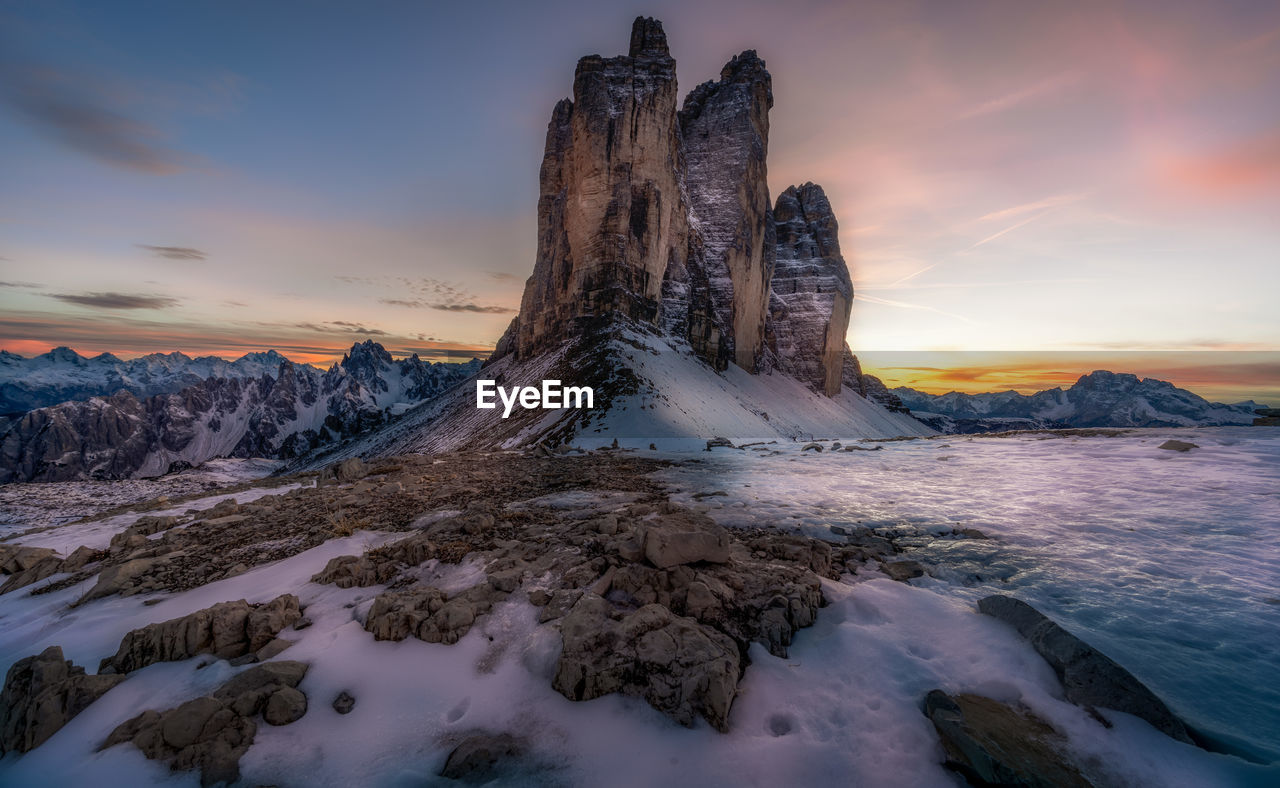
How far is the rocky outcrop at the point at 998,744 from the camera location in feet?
8.91

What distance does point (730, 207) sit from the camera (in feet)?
249

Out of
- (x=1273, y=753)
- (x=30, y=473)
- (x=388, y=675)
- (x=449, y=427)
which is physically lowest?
(x=30, y=473)

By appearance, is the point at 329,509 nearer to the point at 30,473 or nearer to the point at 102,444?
the point at 30,473

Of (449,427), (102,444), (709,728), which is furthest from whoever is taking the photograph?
(102,444)

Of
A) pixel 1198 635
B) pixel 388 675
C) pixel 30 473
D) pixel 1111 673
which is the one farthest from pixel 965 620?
pixel 30 473

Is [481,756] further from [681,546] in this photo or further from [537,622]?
[681,546]

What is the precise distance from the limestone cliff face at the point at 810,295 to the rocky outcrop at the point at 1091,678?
9203 centimetres

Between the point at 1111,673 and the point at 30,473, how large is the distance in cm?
23796

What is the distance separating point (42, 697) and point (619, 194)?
6285cm

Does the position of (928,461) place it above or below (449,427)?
above

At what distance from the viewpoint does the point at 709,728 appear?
3.21 meters

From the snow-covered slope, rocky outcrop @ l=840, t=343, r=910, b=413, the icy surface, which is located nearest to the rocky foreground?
the icy surface

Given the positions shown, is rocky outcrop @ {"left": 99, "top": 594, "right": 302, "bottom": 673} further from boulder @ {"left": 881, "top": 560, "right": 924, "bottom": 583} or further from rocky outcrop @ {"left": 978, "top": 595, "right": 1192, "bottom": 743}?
rocky outcrop @ {"left": 978, "top": 595, "right": 1192, "bottom": 743}

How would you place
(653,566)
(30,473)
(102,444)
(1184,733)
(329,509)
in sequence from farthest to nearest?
(102,444) < (30,473) < (329,509) < (653,566) < (1184,733)
